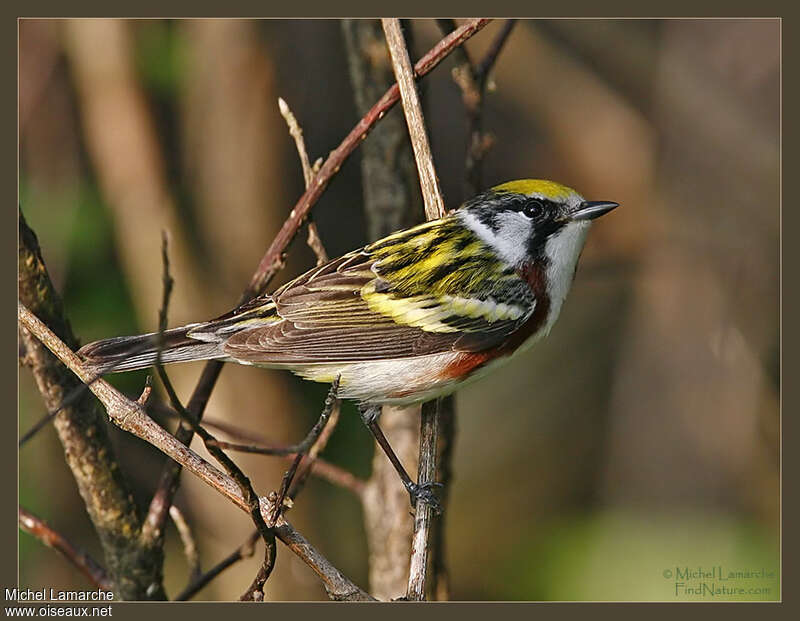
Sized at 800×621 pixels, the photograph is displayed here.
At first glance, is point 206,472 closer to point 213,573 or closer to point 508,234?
point 213,573

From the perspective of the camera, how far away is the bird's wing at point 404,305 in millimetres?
3420

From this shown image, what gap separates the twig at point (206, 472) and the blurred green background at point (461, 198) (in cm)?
227

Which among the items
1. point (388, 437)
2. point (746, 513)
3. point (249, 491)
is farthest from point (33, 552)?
point (746, 513)

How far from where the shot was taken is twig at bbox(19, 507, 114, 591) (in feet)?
10.1

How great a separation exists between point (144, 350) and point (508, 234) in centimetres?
153

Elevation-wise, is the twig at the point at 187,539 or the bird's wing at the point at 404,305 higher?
the bird's wing at the point at 404,305

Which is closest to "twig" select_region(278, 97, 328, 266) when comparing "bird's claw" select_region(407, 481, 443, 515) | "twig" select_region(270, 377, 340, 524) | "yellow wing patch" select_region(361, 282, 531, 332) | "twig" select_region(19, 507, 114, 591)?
"yellow wing patch" select_region(361, 282, 531, 332)

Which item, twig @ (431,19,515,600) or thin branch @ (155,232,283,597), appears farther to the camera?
twig @ (431,19,515,600)

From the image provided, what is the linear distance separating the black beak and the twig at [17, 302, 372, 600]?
5.81 ft

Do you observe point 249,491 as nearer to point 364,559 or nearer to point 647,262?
point 364,559

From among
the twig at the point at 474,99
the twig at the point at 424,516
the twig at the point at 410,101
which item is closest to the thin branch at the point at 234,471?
the twig at the point at 424,516

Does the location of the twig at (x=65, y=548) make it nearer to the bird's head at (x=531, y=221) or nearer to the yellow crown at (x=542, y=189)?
the bird's head at (x=531, y=221)

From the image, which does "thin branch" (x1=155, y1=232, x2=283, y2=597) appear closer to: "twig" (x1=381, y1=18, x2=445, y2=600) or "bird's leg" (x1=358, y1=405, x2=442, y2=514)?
"twig" (x1=381, y1=18, x2=445, y2=600)

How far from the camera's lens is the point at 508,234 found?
3.62m
